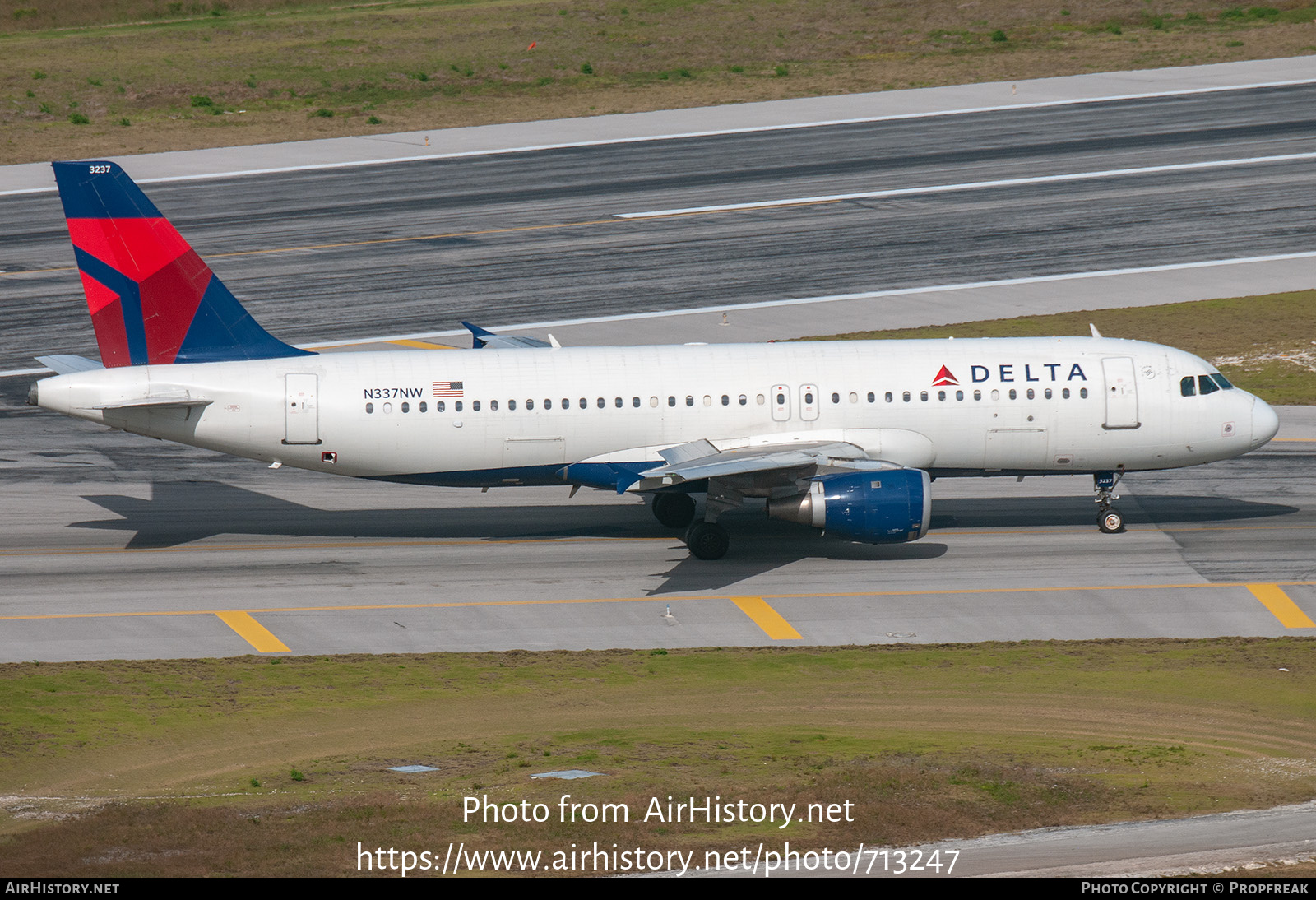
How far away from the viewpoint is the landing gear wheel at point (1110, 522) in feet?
137

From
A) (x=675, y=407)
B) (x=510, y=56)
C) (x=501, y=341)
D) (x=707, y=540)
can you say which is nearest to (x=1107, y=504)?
(x=707, y=540)

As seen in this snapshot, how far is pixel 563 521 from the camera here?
43781 mm

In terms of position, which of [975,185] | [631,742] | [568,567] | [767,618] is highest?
[975,185]

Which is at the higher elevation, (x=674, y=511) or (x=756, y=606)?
Result: (x=674, y=511)

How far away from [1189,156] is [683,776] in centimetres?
6281

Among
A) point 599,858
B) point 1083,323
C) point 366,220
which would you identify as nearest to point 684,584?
point 599,858

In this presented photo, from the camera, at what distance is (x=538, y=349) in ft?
136

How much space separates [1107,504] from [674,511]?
11515 millimetres

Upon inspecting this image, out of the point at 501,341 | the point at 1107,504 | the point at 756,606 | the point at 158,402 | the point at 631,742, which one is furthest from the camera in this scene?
the point at 501,341

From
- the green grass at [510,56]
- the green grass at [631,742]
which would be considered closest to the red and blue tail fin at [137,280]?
the green grass at [631,742]

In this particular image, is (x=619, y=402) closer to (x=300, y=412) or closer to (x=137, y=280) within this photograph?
(x=300, y=412)

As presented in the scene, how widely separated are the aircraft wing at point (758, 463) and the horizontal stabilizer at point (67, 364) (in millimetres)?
14249

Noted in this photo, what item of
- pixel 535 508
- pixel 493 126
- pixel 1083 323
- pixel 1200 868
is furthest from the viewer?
pixel 493 126

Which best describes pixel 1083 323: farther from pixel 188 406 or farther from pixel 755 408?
pixel 188 406
